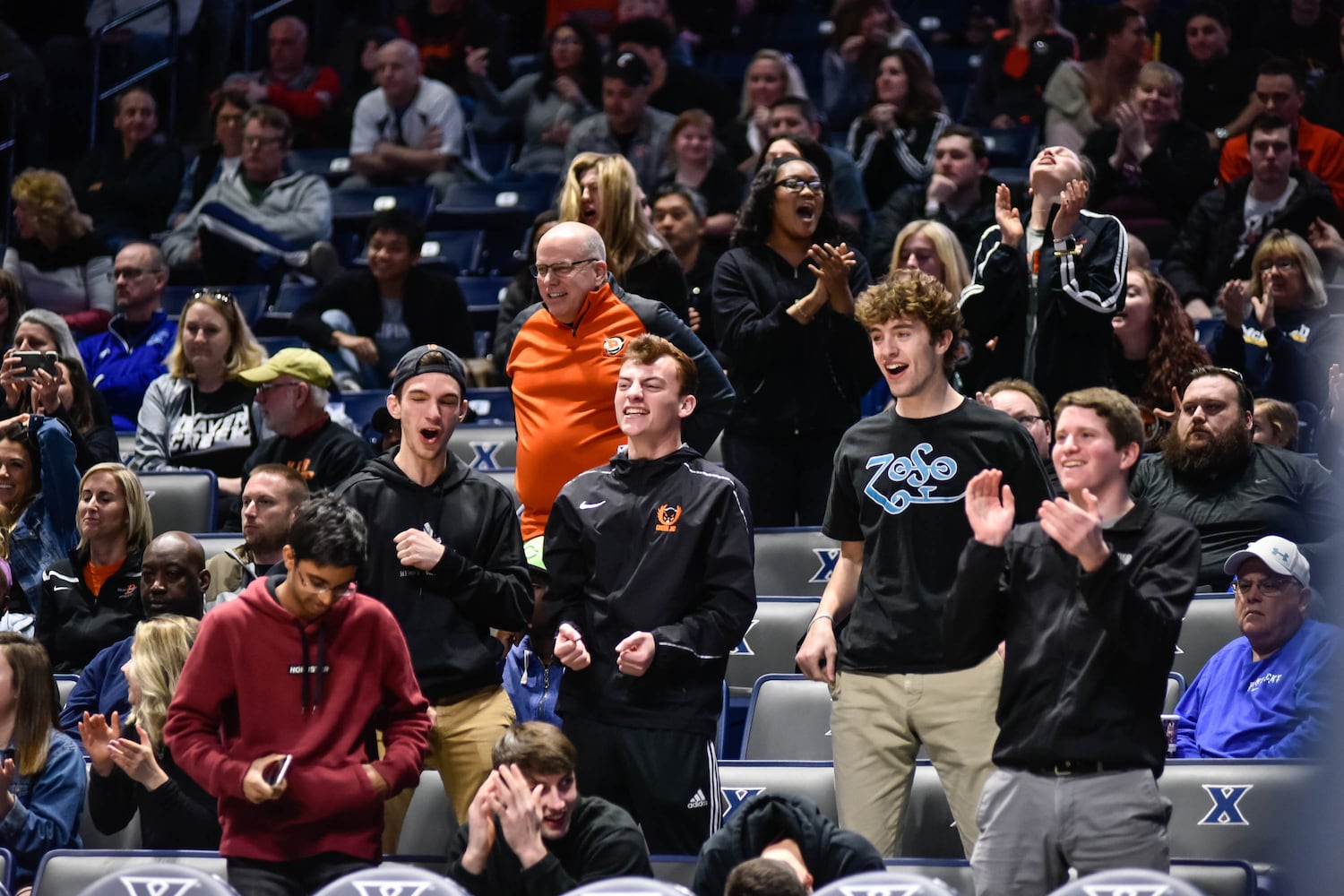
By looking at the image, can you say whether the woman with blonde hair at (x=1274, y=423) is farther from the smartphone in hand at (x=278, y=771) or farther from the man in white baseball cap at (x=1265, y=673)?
the smartphone in hand at (x=278, y=771)

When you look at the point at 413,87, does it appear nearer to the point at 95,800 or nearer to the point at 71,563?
the point at 71,563

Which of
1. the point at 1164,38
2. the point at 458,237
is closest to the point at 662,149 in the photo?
the point at 458,237

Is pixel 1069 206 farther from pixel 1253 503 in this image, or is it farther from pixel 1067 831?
pixel 1067 831

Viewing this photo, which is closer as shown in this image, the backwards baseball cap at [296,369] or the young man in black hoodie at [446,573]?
the young man in black hoodie at [446,573]

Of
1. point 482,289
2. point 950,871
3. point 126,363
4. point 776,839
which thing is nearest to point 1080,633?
point 950,871

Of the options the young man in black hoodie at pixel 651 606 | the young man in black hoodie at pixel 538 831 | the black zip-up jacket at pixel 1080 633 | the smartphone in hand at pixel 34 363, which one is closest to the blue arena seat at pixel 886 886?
the black zip-up jacket at pixel 1080 633

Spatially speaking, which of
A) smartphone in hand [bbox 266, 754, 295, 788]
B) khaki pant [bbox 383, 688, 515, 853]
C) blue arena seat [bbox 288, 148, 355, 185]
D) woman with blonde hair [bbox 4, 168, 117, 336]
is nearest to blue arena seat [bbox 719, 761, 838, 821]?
khaki pant [bbox 383, 688, 515, 853]

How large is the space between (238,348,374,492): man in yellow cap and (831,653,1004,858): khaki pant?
8.26 feet

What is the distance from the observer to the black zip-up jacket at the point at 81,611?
546cm

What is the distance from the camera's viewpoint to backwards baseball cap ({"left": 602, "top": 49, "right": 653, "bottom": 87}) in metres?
8.52

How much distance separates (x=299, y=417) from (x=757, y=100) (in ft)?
11.2

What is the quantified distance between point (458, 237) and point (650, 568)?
4.92 m

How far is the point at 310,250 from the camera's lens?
853 cm

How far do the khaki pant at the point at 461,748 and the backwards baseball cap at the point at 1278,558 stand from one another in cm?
190
